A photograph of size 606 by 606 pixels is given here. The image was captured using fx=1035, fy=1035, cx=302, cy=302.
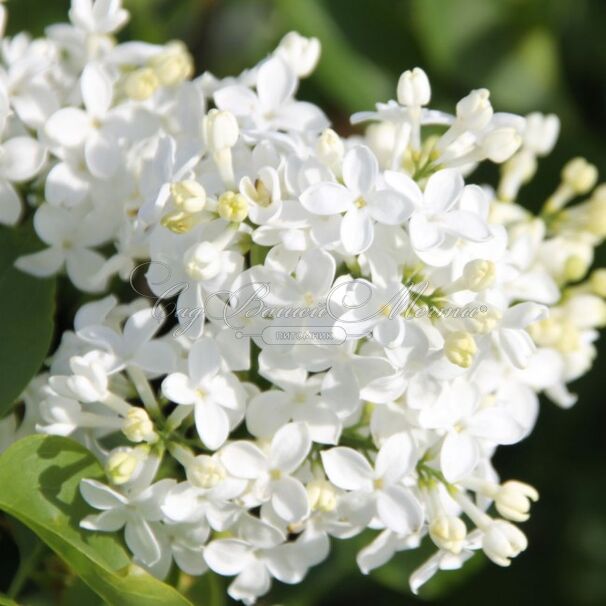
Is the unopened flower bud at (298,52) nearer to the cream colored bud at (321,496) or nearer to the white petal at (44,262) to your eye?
the white petal at (44,262)

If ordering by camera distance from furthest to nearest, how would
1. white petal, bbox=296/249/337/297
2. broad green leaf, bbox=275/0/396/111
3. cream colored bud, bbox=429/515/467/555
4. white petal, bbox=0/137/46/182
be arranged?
broad green leaf, bbox=275/0/396/111, white petal, bbox=0/137/46/182, cream colored bud, bbox=429/515/467/555, white petal, bbox=296/249/337/297

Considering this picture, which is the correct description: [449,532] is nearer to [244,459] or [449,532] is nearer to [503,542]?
[503,542]

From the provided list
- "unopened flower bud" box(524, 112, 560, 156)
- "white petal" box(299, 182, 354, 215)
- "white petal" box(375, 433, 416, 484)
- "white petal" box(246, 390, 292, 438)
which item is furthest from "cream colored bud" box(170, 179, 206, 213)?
"unopened flower bud" box(524, 112, 560, 156)

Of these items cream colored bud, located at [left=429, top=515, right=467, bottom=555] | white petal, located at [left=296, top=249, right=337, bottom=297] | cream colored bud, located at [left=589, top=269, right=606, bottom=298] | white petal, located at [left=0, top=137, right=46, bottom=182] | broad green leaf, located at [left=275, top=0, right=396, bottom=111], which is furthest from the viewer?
broad green leaf, located at [left=275, top=0, right=396, bottom=111]

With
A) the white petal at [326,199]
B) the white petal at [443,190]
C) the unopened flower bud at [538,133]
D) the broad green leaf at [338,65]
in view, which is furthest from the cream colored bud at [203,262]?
the broad green leaf at [338,65]

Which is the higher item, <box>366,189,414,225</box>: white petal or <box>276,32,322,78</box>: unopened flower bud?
<box>276,32,322,78</box>: unopened flower bud

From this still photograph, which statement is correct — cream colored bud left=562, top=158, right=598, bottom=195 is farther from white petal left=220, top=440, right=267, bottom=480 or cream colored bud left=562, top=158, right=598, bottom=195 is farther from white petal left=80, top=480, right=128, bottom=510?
white petal left=80, top=480, right=128, bottom=510

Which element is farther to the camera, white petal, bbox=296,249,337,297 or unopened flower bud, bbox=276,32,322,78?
unopened flower bud, bbox=276,32,322,78
